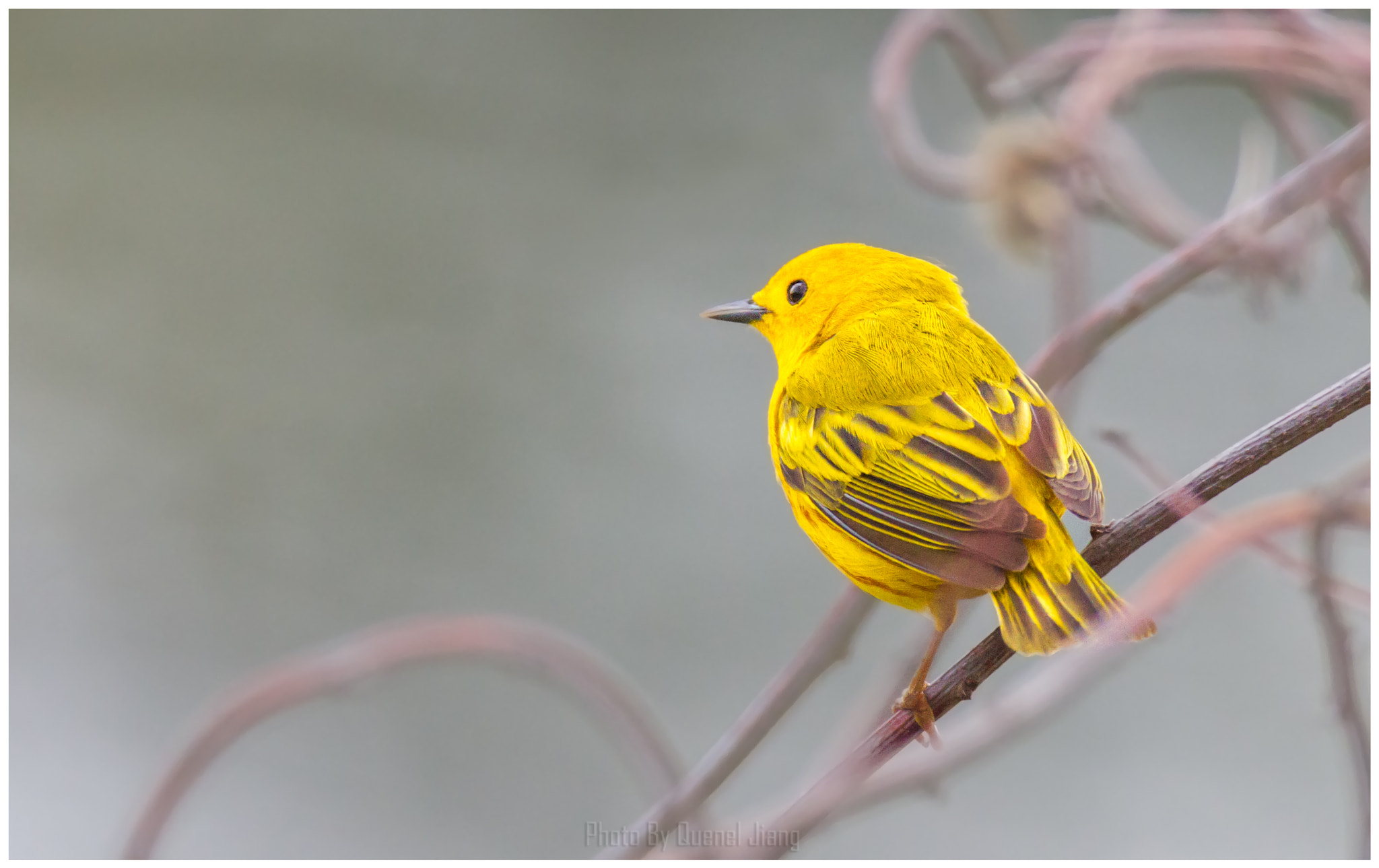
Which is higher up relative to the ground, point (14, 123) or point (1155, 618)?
point (14, 123)

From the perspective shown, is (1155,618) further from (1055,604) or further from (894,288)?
(894,288)

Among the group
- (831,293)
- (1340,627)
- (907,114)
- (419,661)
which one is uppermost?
(907,114)

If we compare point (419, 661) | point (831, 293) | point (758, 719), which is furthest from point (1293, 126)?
point (419, 661)

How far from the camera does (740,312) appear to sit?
3.97 ft

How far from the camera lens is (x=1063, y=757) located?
1423mm

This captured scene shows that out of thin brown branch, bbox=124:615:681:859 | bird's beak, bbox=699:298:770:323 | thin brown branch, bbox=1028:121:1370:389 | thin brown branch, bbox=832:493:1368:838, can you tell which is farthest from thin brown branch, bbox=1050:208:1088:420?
thin brown branch, bbox=124:615:681:859

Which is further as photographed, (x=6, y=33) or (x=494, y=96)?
(x=494, y=96)

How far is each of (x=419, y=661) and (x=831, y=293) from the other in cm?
56

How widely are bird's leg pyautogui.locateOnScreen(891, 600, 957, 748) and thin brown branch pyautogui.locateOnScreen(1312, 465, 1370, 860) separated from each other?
1.09 feet

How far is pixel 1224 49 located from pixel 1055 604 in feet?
2.99

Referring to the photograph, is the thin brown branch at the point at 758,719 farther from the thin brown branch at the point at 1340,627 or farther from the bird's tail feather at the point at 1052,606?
the thin brown branch at the point at 1340,627

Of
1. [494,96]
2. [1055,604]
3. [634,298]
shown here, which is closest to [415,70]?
[494,96]

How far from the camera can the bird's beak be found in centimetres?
119

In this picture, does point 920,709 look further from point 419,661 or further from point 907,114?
point 907,114
